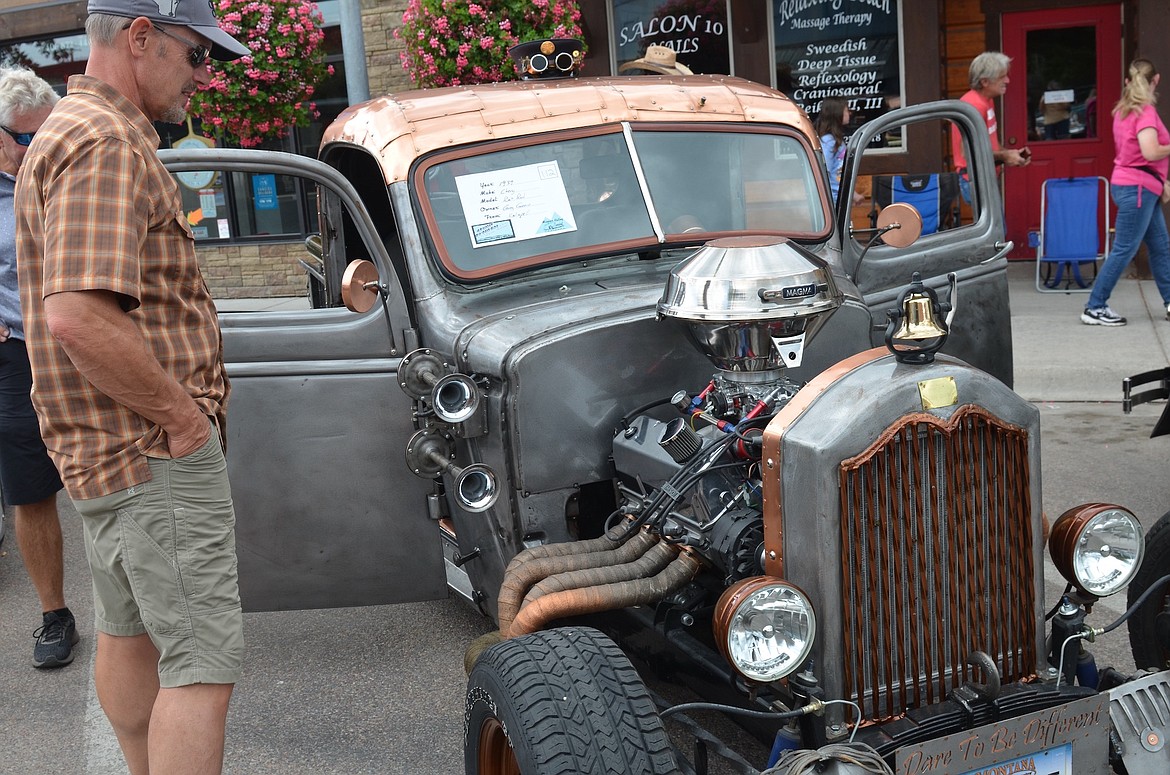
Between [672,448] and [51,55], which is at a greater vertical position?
[51,55]

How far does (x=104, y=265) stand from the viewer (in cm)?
225

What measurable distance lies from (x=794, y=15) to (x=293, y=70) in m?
4.46

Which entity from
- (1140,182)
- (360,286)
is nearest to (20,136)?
(360,286)

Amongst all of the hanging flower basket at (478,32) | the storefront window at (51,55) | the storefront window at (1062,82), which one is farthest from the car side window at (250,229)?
the storefront window at (1062,82)

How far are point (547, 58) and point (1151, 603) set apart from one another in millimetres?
2791

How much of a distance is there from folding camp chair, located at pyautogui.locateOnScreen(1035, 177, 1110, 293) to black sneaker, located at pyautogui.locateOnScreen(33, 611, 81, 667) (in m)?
7.64

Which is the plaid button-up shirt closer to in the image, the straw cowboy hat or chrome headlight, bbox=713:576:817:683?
chrome headlight, bbox=713:576:817:683

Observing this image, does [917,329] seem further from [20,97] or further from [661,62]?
[20,97]

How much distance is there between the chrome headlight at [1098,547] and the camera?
2.66 metres

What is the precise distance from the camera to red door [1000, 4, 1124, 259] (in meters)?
9.93

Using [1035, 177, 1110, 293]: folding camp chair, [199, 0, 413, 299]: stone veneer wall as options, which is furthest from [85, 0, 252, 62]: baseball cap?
[199, 0, 413, 299]: stone veneer wall

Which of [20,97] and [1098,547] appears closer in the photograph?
Result: [1098,547]

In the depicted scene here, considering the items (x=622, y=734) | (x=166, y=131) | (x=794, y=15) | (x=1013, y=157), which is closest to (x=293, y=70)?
(x=166, y=131)

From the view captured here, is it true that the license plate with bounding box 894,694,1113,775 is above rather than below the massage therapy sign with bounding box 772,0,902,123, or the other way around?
below
